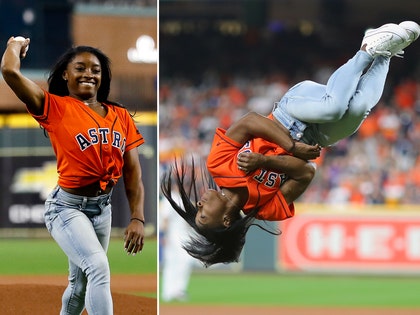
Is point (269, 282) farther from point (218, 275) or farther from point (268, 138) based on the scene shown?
point (268, 138)

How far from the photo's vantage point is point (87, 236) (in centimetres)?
375

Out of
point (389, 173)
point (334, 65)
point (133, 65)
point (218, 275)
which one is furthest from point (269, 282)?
point (133, 65)

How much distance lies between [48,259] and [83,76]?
447 centimetres

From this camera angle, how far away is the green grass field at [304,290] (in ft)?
30.8

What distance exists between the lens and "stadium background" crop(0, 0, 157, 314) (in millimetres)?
4441

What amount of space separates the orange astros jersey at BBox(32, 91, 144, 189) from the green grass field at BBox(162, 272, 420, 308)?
5.60 meters

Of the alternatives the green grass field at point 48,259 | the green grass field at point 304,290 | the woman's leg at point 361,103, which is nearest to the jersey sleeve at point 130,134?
the woman's leg at point 361,103

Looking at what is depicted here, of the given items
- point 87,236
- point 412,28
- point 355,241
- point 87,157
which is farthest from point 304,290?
point 412,28

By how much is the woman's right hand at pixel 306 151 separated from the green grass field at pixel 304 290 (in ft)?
19.4

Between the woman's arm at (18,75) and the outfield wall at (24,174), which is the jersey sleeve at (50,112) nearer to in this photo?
the woman's arm at (18,75)

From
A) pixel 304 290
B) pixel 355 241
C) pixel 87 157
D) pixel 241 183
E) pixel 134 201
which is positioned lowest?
pixel 304 290

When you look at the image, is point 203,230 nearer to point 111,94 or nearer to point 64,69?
point 64,69

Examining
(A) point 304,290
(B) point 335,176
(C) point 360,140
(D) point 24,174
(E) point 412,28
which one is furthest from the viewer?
(A) point 304,290

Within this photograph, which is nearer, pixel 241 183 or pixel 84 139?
pixel 241 183
